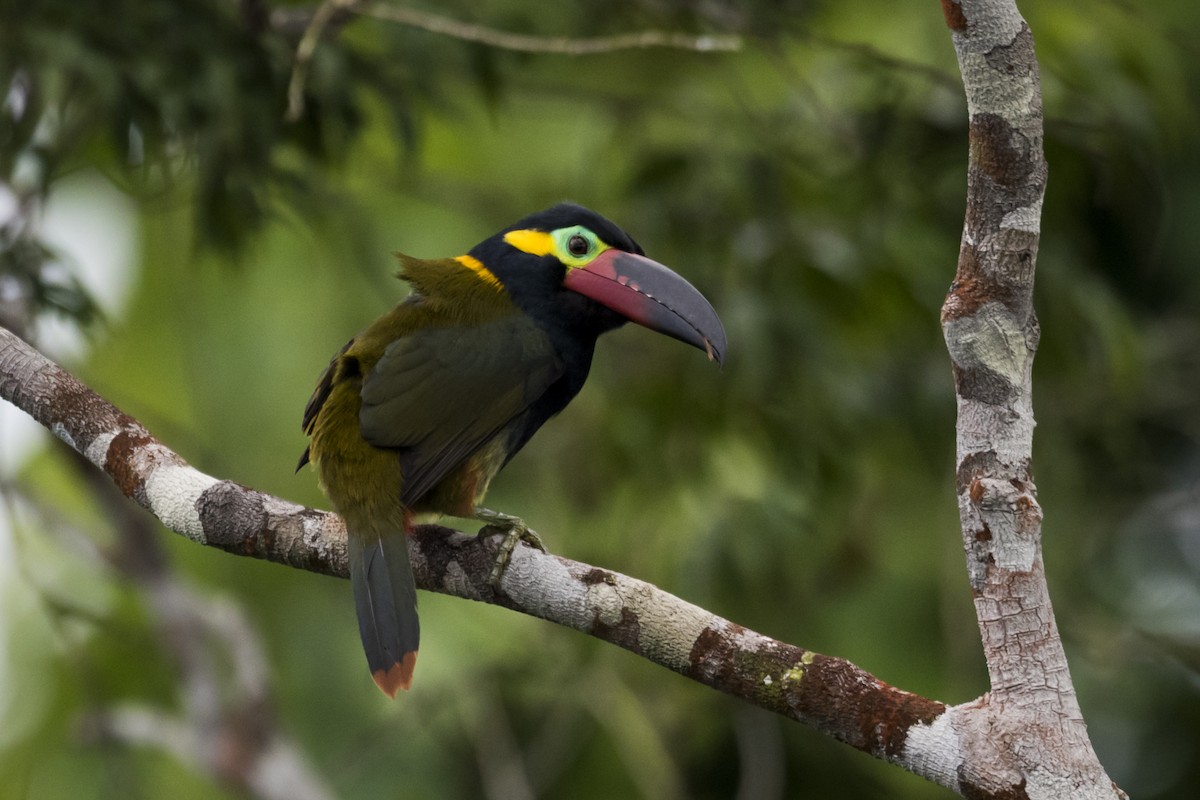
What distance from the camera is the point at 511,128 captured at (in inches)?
266

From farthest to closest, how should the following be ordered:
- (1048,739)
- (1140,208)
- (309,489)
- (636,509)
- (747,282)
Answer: (309,489) < (636,509) < (1140,208) < (747,282) < (1048,739)

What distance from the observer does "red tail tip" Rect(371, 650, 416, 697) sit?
8.45 feet

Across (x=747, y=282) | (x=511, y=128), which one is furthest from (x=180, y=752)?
(x=511, y=128)

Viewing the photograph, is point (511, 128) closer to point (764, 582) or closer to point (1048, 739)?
point (764, 582)

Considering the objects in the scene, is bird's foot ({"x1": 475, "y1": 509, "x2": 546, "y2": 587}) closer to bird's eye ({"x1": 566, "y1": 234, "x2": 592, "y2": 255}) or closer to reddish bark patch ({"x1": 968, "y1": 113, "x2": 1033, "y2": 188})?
bird's eye ({"x1": 566, "y1": 234, "x2": 592, "y2": 255})

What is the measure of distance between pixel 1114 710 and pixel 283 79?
469 cm

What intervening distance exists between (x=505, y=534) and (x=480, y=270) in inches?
37.4

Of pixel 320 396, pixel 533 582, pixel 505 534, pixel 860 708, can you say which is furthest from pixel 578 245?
pixel 860 708

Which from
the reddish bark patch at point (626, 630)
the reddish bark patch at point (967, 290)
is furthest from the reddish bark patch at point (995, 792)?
the reddish bark patch at point (967, 290)

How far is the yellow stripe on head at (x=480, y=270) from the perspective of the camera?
3.39 meters

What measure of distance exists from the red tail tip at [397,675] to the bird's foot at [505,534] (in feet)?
0.83

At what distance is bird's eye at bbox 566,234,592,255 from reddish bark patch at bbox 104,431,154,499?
110cm

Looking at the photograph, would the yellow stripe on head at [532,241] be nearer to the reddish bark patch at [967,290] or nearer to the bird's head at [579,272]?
the bird's head at [579,272]

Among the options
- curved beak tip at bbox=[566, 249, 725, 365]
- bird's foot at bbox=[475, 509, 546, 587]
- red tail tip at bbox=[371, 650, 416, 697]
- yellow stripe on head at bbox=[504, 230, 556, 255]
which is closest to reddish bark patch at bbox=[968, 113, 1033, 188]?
curved beak tip at bbox=[566, 249, 725, 365]
